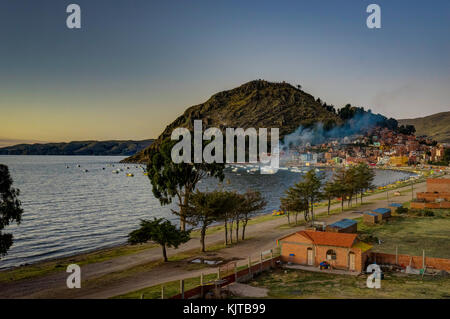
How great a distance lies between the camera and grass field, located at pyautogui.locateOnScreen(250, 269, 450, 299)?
Result: 2006 centimetres

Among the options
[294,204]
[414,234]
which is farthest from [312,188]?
[414,234]

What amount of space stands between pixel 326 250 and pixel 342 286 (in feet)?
17.2

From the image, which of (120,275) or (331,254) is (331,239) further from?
(120,275)

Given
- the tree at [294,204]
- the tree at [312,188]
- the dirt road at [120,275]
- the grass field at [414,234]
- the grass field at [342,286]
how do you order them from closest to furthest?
the grass field at [342,286], the dirt road at [120,275], the grass field at [414,234], the tree at [294,204], the tree at [312,188]

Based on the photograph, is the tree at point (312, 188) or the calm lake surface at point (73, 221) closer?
the calm lake surface at point (73, 221)

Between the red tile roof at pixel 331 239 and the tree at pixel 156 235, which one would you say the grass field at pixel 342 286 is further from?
the tree at pixel 156 235

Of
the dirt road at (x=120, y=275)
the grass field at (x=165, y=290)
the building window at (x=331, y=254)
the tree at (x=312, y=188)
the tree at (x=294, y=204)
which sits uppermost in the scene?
the tree at (x=312, y=188)

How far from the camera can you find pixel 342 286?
2233 centimetres

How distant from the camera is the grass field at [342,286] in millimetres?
20062

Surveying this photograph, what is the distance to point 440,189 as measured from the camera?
62.2 metres

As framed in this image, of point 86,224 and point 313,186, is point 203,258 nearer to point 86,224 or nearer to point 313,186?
point 313,186

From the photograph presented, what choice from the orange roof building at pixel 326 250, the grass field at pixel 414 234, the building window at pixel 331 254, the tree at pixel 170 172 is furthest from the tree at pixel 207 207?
the grass field at pixel 414 234
